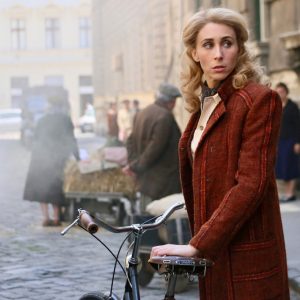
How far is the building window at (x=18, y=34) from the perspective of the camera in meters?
67.9

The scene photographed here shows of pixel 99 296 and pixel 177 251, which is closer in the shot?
pixel 177 251

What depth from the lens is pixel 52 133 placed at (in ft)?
41.4

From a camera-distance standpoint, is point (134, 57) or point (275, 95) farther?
point (134, 57)

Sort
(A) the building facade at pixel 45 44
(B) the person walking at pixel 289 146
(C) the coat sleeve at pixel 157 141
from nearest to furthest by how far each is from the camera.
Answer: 1. (C) the coat sleeve at pixel 157 141
2. (B) the person walking at pixel 289 146
3. (A) the building facade at pixel 45 44

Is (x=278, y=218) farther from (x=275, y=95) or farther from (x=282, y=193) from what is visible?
(x=282, y=193)

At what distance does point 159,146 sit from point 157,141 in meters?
0.05

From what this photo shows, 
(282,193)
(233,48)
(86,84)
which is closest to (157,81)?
(282,193)

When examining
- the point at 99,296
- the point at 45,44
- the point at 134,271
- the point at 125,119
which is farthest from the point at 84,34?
the point at 134,271

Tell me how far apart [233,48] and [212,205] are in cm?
49

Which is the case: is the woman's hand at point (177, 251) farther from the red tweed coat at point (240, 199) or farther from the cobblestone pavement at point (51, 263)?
the cobblestone pavement at point (51, 263)

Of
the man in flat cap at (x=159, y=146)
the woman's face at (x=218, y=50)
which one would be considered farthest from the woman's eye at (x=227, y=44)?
the man in flat cap at (x=159, y=146)

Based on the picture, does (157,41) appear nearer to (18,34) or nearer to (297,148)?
(297,148)

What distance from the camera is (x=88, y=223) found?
3363mm

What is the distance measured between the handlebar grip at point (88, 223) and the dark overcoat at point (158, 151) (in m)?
6.64
